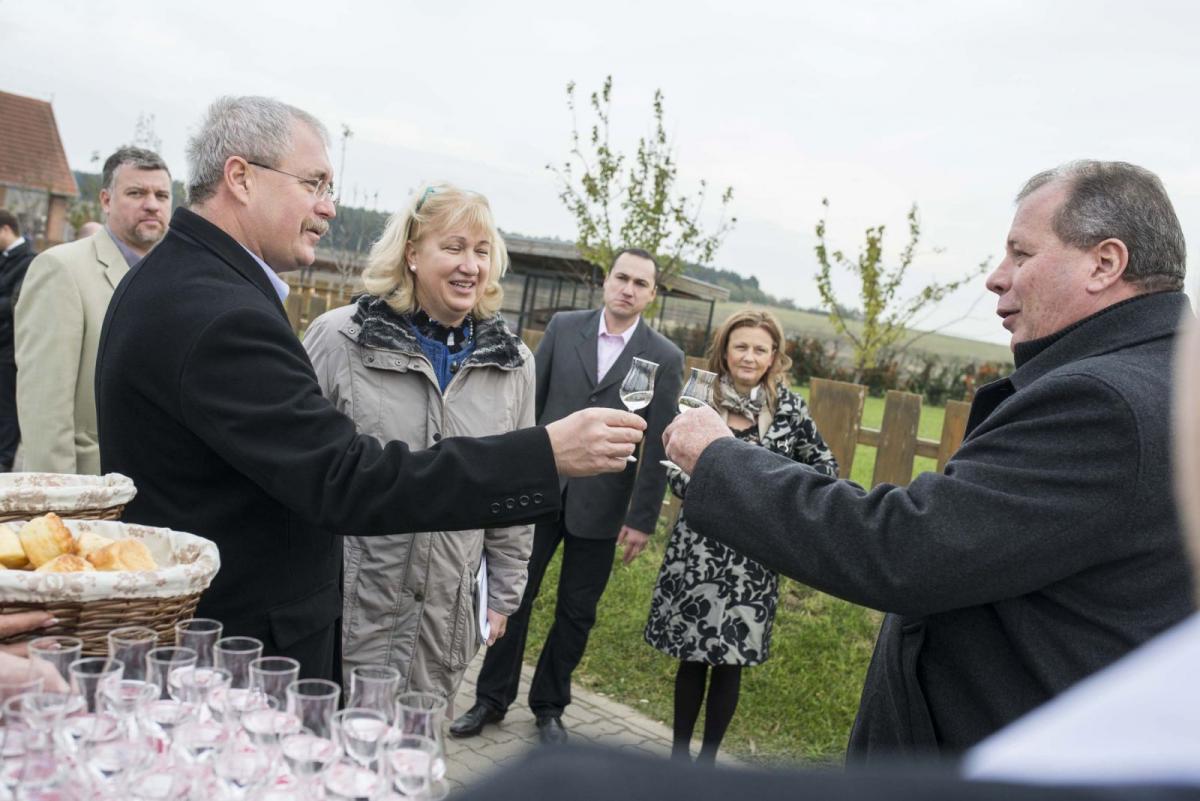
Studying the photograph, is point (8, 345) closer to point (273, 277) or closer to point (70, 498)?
point (273, 277)

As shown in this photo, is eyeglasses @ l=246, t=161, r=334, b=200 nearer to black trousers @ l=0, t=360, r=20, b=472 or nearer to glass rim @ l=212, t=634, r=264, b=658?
glass rim @ l=212, t=634, r=264, b=658

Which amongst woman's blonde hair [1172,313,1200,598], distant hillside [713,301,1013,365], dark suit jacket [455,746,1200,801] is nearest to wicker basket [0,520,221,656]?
dark suit jacket [455,746,1200,801]

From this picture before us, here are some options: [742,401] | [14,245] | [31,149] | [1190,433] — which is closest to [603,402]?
[742,401]

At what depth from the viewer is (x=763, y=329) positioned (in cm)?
540

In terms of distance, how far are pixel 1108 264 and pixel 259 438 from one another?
2.13 meters

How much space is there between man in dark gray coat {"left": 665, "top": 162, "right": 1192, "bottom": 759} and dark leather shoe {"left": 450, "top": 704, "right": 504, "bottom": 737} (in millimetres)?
3000

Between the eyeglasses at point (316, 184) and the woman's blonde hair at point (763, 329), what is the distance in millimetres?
2874

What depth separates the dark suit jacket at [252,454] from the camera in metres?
2.25

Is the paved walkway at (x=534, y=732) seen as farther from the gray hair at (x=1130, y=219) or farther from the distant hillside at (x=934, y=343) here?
the distant hillside at (x=934, y=343)

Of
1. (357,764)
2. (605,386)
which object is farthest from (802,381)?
(357,764)

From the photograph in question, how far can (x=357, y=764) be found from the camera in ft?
4.93

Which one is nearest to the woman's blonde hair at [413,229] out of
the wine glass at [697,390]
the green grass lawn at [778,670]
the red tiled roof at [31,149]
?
the wine glass at [697,390]

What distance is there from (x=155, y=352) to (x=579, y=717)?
3.99 meters

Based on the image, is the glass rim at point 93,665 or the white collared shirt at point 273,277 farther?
the white collared shirt at point 273,277
